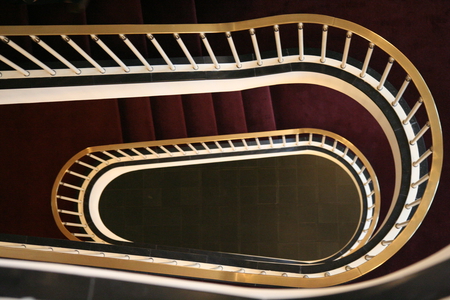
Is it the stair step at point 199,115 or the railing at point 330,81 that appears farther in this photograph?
the stair step at point 199,115

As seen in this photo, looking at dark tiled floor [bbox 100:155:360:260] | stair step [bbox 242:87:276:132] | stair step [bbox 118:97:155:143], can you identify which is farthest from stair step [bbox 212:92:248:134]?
dark tiled floor [bbox 100:155:360:260]

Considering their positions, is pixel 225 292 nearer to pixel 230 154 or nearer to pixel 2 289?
pixel 2 289

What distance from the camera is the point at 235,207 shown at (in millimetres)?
5617

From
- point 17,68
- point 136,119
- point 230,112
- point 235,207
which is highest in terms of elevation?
point 230,112

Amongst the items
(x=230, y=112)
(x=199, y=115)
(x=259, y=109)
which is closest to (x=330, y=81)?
(x=259, y=109)

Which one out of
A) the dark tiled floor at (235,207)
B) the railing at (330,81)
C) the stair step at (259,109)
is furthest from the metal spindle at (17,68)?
the dark tiled floor at (235,207)

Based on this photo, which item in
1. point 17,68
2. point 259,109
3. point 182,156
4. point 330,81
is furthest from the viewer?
point 182,156

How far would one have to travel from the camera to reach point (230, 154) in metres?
4.83

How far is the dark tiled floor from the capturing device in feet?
18.0

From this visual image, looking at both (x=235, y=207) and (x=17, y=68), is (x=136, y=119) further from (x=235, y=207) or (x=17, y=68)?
(x=235, y=207)

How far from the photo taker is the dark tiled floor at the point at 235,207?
18.0 ft

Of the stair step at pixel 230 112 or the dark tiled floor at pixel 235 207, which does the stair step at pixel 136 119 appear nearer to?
the stair step at pixel 230 112

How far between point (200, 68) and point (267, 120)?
179cm

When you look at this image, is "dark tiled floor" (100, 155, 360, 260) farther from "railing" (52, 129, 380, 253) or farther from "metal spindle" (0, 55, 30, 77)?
"metal spindle" (0, 55, 30, 77)
